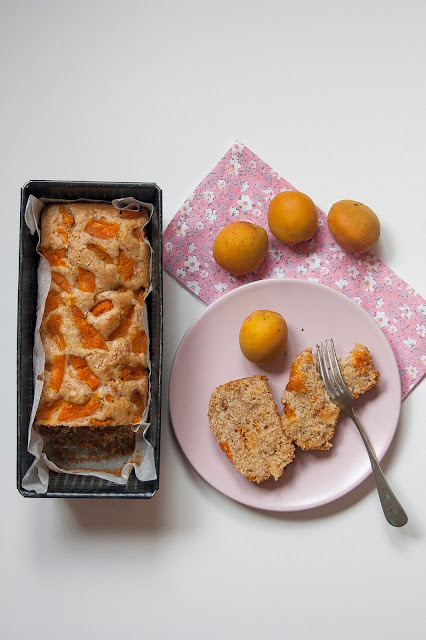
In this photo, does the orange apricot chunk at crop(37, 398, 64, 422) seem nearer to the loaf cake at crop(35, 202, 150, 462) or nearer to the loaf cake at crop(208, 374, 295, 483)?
the loaf cake at crop(35, 202, 150, 462)

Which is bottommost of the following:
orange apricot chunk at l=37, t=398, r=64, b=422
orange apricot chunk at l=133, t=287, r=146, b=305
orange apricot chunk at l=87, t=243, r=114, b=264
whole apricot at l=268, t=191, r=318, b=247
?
orange apricot chunk at l=37, t=398, r=64, b=422

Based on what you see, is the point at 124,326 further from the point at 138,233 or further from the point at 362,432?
the point at 362,432

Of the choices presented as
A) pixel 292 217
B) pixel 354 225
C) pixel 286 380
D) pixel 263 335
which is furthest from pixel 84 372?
pixel 354 225

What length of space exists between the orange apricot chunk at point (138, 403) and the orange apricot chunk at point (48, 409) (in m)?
0.17

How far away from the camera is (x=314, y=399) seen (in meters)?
1.70

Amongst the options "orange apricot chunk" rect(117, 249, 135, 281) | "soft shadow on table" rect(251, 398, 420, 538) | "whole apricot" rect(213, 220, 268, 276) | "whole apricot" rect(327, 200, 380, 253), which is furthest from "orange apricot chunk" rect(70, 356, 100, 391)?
"whole apricot" rect(327, 200, 380, 253)

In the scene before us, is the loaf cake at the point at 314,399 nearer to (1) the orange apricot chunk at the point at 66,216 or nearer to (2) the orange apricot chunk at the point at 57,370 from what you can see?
(2) the orange apricot chunk at the point at 57,370

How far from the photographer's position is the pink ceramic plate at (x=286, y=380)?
1.72 meters

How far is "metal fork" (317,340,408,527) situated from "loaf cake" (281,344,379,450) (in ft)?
0.06

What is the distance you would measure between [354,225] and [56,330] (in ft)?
2.67

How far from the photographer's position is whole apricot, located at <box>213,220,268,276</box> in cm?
168

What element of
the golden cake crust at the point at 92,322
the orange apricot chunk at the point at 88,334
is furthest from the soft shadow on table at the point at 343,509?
the orange apricot chunk at the point at 88,334

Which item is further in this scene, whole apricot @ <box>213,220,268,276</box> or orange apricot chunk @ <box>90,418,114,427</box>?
whole apricot @ <box>213,220,268,276</box>

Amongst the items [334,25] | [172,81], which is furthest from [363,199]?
[172,81]
